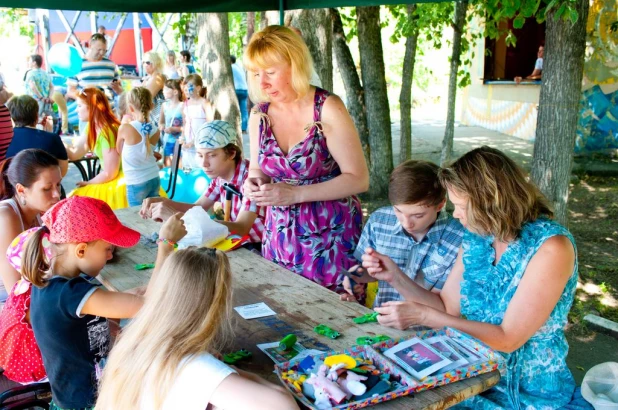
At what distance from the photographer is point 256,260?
2.85 m

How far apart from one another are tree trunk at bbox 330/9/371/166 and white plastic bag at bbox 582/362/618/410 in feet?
16.5

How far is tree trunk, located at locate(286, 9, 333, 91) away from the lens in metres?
5.40

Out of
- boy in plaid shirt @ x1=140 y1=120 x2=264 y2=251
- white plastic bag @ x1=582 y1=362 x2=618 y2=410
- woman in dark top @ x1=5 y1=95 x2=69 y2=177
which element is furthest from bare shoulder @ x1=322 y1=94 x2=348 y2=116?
woman in dark top @ x1=5 y1=95 x2=69 y2=177

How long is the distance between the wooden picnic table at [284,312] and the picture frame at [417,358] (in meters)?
0.06

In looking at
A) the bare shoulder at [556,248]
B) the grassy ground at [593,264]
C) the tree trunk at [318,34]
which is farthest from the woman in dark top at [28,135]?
the bare shoulder at [556,248]

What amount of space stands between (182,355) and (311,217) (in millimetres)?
1328

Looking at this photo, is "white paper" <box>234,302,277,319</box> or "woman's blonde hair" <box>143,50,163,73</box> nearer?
"white paper" <box>234,302,277,319</box>

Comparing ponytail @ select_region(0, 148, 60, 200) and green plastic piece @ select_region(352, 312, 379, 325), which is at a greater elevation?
ponytail @ select_region(0, 148, 60, 200)

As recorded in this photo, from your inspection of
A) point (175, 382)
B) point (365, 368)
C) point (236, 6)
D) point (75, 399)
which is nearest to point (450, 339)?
point (365, 368)

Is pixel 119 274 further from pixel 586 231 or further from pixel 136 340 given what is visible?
pixel 586 231

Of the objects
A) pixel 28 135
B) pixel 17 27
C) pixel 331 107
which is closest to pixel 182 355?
pixel 331 107

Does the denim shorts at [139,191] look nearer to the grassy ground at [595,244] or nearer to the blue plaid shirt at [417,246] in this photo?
the blue plaid shirt at [417,246]

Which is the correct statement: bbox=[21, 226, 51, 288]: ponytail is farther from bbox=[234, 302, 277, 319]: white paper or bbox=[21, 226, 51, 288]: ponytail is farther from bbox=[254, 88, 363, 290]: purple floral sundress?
bbox=[254, 88, 363, 290]: purple floral sundress

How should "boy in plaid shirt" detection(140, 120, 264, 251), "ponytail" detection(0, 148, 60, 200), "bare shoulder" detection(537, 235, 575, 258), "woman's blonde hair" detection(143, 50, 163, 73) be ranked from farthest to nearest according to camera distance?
"woman's blonde hair" detection(143, 50, 163, 73)
"boy in plaid shirt" detection(140, 120, 264, 251)
"ponytail" detection(0, 148, 60, 200)
"bare shoulder" detection(537, 235, 575, 258)
